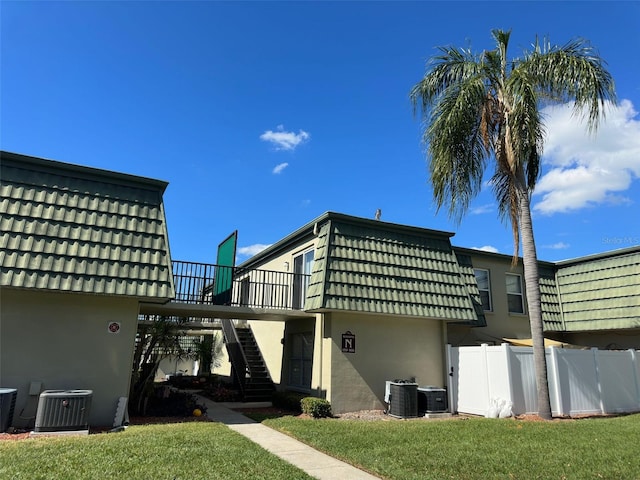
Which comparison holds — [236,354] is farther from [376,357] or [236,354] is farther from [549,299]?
[549,299]

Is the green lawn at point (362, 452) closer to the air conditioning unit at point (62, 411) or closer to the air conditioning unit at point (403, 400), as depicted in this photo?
the air conditioning unit at point (62, 411)

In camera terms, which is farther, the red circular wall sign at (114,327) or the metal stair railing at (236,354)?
the metal stair railing at (236,354)

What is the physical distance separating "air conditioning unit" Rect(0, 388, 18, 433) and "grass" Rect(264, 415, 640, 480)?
206 inches

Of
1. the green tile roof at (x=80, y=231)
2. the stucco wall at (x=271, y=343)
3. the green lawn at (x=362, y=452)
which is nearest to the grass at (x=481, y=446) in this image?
Answer: the green lawn at (x=362, y=452)

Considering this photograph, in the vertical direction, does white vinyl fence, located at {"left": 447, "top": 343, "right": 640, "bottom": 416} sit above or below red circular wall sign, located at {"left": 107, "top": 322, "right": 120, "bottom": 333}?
below

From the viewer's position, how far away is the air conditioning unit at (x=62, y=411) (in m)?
8.32

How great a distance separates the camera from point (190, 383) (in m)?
20.7

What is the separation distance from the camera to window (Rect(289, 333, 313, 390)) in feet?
46.1

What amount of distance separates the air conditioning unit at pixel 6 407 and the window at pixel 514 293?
51.6 ft

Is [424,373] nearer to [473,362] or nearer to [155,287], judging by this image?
[473,362]

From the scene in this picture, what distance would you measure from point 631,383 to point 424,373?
6.29 metres

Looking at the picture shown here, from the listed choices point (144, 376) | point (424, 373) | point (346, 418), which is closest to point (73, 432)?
point (144, 376)

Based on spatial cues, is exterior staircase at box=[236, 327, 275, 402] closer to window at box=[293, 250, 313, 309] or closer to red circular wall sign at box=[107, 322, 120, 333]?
window at box=[293, 250, 313, 309]

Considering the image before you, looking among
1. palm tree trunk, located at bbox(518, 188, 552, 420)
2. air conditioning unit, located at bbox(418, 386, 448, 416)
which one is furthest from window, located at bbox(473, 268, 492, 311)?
air conditioning unit, located at bbox(418, 386, 448, 416)
